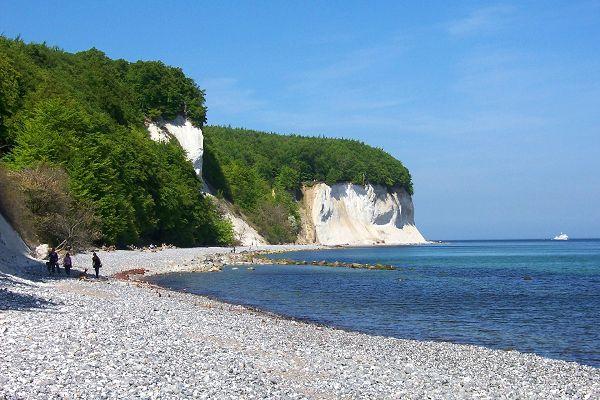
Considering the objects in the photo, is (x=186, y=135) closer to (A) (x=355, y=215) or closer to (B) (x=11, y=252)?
(A) (x=355, y=215)

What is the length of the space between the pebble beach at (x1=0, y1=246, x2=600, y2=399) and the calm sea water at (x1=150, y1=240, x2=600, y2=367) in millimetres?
3058

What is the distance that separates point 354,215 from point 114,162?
9411 centimetres

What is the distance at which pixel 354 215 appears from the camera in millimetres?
148375

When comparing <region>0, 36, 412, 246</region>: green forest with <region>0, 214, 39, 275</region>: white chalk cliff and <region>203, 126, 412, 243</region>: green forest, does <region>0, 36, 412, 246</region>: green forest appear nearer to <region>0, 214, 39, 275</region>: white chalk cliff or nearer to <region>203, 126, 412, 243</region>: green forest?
<region>203, 126, 412, 243</region>: green forest

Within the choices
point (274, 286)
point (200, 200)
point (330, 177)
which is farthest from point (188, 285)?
point (330, 177)

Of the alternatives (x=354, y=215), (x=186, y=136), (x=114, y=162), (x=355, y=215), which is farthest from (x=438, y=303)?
(x=355, y=215)

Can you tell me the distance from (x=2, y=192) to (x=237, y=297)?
656 inches

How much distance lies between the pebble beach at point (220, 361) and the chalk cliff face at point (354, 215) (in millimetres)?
114020

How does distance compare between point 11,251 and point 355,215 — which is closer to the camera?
point 11,251

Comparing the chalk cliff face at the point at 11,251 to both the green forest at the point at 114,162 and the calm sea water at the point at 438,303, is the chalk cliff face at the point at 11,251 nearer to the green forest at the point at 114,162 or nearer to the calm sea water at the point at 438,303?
the green forest at the point at 114,162

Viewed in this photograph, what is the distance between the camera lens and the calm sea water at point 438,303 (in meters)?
21.7

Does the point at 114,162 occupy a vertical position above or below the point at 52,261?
above

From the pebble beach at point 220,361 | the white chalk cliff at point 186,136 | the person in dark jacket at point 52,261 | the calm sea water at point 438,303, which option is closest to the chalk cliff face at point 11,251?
the person in dark jacket at point 52,261

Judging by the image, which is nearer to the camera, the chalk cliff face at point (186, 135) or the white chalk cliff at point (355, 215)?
the chalk cliff face at point (186, 135)
